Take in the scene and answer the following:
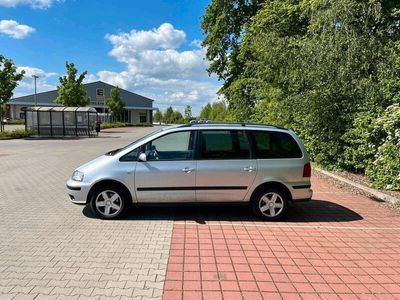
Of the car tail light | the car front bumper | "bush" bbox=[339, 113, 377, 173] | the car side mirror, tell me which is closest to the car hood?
the car front bumper

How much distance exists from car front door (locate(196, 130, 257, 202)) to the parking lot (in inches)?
18.7

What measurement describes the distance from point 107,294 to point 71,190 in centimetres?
299

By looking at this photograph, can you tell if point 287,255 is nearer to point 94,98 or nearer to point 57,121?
point 57,121

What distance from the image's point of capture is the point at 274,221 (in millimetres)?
6273

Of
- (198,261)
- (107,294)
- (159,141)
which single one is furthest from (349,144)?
(107,294)

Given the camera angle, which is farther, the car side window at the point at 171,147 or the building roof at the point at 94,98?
the building roof at the point at 94,98

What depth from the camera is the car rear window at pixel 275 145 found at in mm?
6312

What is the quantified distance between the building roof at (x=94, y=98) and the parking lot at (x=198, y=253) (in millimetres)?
68390

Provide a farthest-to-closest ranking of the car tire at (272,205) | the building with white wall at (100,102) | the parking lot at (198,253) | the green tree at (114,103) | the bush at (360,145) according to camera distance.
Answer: the building with white wall at (100,102) → the green tree at (114,103) → the bush at (360,145) → the car tire at (272,205) → the parking lot at (198,253)

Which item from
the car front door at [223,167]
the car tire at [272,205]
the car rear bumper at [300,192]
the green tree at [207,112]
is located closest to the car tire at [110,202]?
the car front door at [223,167]

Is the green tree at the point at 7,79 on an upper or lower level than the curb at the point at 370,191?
upper

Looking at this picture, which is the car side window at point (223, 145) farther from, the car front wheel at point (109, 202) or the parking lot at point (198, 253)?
the car front wheel at point (109, 202)

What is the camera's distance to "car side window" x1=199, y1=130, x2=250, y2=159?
6.21 metres

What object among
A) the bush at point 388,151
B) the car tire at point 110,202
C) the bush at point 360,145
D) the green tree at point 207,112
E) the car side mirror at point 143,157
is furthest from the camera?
the green tree at point 207,112
